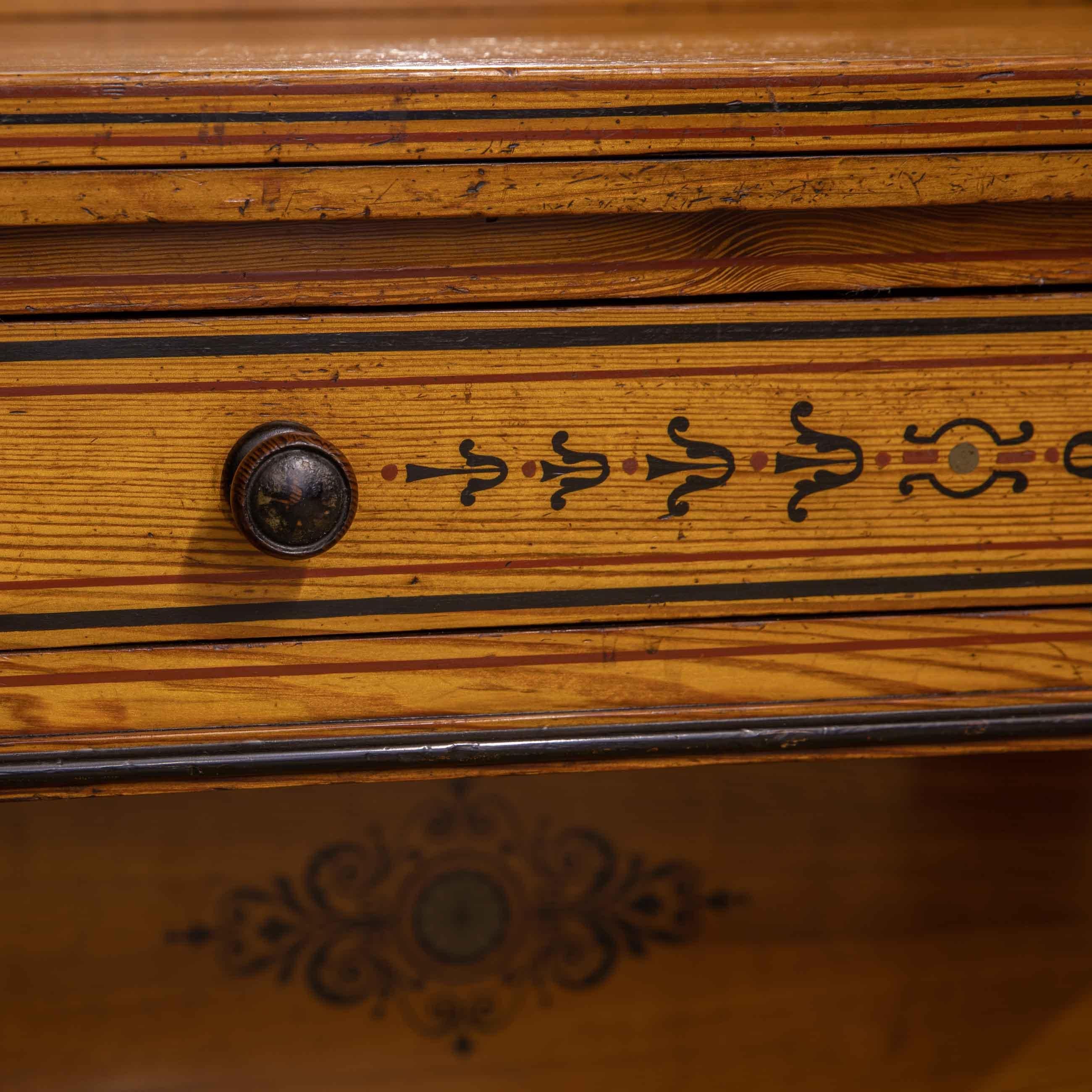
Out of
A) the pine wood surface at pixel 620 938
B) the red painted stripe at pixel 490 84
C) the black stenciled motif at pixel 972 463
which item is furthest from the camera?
the pine wood surface at pixel 620 938

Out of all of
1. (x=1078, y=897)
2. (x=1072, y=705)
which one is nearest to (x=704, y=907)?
(x=1078, y=897)

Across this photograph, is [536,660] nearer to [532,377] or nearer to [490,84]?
[532,377]

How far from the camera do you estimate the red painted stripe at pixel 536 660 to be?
530 millimetres

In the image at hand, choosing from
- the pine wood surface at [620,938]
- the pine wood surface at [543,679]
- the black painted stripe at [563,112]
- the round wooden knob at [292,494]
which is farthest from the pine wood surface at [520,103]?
the pine wood surface at [620,938]

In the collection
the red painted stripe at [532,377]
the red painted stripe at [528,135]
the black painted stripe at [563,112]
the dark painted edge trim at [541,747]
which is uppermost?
the black painted stripe at [563,112]

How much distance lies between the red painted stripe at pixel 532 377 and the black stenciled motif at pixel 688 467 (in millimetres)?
30

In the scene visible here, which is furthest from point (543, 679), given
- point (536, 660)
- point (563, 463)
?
point (563, 463)

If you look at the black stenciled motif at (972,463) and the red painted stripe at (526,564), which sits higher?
the black stenciled motif at (972,463)

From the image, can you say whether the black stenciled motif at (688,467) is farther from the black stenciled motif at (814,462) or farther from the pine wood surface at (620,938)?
the pine wood surface at (620,938)

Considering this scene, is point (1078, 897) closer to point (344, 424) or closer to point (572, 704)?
point (572, 704)

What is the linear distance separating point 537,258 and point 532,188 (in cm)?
4

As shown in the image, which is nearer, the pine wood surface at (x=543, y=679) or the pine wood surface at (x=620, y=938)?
the pine wood surface at (x=543, y=679)

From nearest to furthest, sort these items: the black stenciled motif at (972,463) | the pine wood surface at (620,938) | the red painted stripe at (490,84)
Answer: the red painted stripe at (490,84) < the black stenciled motif at (972,463) < the pine wood surface at (620,938)

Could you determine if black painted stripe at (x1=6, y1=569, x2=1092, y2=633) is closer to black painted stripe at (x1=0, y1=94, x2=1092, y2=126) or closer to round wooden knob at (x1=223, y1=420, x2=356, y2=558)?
round wooden knob at (x1=223, y1=420, x2=356, y2=558)
